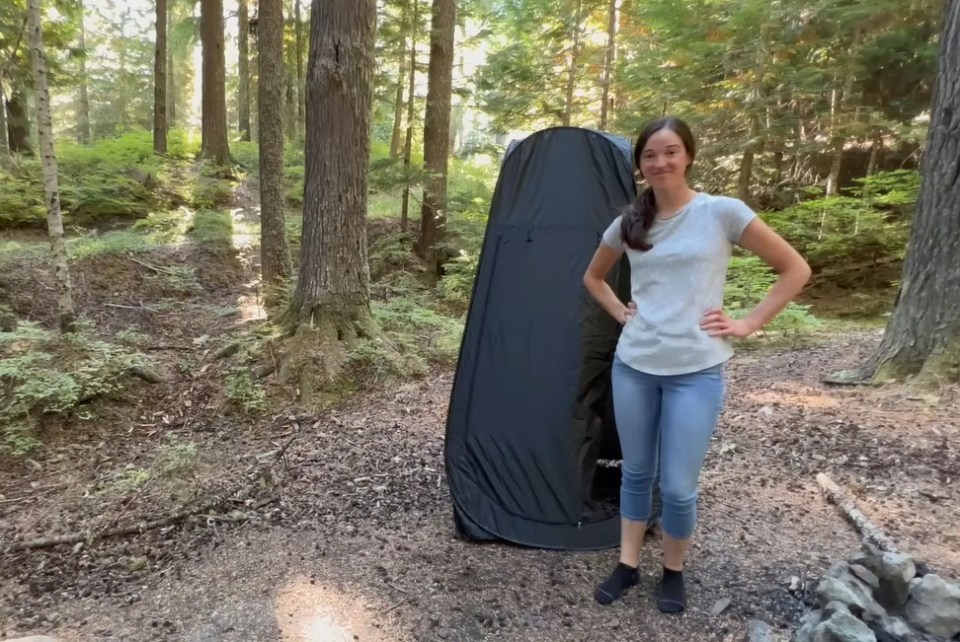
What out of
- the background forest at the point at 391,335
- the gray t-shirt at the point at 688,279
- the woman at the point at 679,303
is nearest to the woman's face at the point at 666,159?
the woman at the point at 679,303

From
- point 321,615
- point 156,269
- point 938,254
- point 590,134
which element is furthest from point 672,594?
point 156,269

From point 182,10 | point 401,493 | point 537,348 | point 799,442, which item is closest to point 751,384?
point 799,442

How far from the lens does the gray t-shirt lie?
2098 millimetres

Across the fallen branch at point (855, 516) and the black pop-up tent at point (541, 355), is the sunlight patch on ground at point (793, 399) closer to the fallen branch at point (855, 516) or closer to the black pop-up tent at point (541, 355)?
the fallen branch at point (855, 516)

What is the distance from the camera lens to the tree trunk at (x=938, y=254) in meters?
4.19

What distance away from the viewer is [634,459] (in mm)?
2373

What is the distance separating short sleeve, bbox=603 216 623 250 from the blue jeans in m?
0.47

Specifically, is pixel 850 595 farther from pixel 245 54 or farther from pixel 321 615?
pixel 245 54

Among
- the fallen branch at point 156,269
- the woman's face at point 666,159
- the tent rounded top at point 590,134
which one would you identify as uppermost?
the tent rounded top at point 590,134

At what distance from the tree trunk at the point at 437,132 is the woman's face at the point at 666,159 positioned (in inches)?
301

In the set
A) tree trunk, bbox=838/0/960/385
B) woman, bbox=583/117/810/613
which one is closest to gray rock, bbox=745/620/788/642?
woman, bbox=583/117/810/613

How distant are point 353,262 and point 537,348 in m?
2.97

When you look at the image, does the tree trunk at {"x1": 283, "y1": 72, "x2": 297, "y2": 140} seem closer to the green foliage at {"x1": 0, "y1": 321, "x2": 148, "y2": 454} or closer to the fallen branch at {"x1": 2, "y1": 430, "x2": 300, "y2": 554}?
the green foliage at {"x1": 0, "y1": 321, "x2": 148, "y2": 454}

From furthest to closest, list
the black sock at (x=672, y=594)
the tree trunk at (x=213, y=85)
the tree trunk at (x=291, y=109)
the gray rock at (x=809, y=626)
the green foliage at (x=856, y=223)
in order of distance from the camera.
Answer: the tree trunk at (x=291, y=109) → the tree trunk at (x=213, y=85) → the green foliage at (x=856, y=223) → the black sock at (x=672, y=594) → the gray rock at (x=809, y=626)
